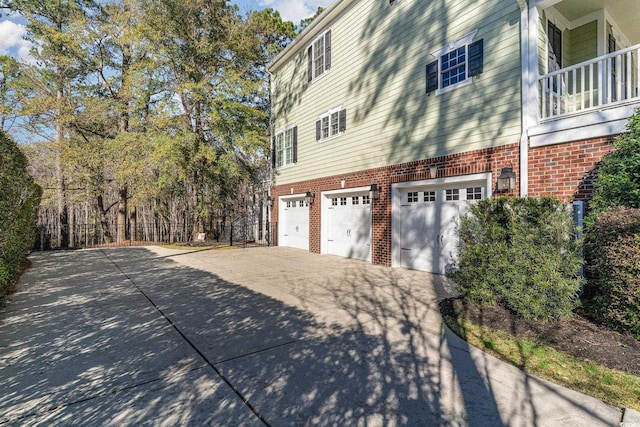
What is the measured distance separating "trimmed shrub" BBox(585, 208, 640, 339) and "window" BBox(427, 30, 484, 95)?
426cm

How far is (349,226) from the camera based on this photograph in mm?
10500

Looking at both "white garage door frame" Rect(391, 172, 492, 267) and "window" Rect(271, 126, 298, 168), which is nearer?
"white garage door frame" Rect(391, 172, 492, 267)

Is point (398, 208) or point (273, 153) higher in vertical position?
point (273, 153)

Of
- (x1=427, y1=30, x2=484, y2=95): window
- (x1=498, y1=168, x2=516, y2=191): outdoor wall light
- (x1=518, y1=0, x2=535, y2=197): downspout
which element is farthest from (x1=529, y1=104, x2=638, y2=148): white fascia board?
(x1=427, y1=30, x2=484, y2=95): window

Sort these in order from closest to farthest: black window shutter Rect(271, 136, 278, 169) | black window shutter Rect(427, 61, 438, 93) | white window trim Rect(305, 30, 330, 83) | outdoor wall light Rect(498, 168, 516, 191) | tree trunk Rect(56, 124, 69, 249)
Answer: outdoor wall light Rect(498, 168, 516, 191) → black window shutter Rect(427, 61, 438, 93) → white window trim Rect(305, 30, 330, 83) → black window shutter Rect(271, 136, 278, 169) → tree trunk Rect(56, 124, 69, 249)

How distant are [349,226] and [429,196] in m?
3.17

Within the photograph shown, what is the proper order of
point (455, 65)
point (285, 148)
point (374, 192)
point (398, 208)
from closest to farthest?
point (455, 65), point (398, 208), point (374, 192), point (285, 148)

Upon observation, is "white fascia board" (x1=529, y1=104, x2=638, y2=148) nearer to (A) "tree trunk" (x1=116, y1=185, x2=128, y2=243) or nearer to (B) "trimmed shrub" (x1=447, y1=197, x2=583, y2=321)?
(B) "trimmed shrub" (x1=447, y1=197, x2=583, y2=321)

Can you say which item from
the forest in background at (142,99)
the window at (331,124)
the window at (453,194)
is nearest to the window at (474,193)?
the window at (453,194)

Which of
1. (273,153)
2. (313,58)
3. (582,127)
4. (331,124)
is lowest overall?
(582,127)

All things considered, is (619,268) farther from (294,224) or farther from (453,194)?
(294,224)

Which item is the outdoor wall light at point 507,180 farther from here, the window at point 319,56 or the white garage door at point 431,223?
the window at point 319,56

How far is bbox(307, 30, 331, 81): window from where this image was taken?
11375mm

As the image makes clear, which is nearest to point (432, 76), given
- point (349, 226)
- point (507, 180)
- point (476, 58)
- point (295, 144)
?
point (476, 58)
